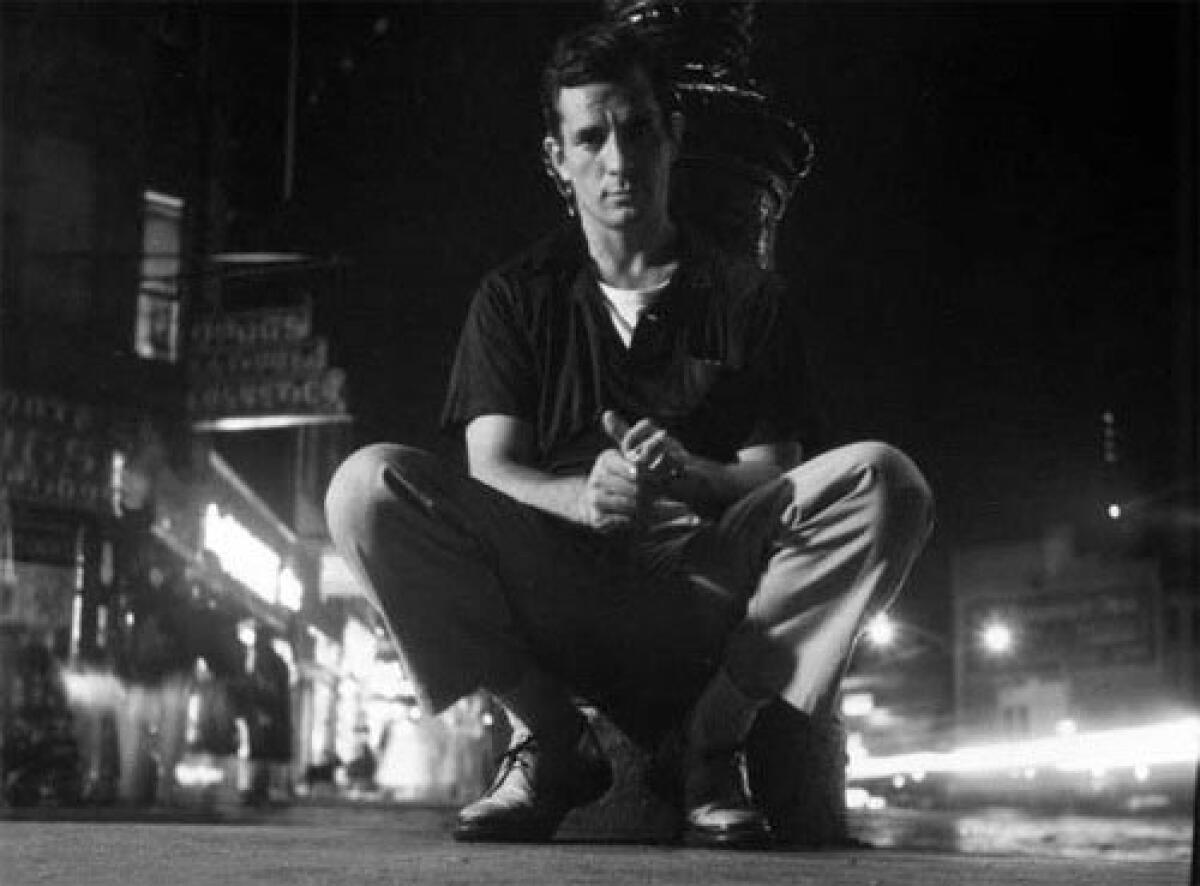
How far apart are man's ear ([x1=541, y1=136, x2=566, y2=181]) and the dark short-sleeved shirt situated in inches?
11.3

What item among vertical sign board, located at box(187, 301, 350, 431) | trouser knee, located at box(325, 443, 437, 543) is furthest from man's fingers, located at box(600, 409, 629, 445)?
vertical sign board, located at box(187, 301, 350, 431)

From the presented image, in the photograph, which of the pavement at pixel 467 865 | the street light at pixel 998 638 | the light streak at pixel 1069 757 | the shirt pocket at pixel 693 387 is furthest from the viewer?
the street light at pixel 998 638

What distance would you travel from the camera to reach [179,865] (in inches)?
119

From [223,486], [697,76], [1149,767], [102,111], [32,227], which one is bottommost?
[1149,767]

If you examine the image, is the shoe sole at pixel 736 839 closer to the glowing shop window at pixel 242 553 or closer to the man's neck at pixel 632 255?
the man's neck at pixel 632 255

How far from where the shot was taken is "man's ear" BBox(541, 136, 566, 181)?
4.33 m

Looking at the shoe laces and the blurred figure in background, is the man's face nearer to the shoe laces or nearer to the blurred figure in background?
the shoe laces

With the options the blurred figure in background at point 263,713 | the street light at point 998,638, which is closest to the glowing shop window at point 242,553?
the blurred figure in background at point 263,713

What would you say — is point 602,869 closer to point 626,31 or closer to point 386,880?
point 386,880

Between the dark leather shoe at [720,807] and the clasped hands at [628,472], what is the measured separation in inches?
29.8

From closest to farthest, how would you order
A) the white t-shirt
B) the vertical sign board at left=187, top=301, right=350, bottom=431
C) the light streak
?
the white t-shirt
the vertical sign board at left=187, top=301, right=350, bottom=431
the light streak

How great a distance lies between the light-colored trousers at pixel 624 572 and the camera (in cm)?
390

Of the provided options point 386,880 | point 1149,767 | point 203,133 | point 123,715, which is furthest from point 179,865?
point 1149,767

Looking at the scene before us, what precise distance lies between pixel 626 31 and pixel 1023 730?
53350 mm
